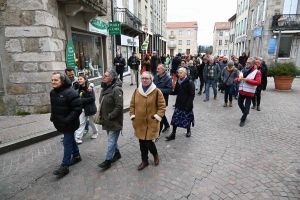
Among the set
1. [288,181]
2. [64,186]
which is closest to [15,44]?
Answer: [64,186]

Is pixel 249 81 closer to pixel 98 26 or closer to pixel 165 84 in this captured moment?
pixel 165 84

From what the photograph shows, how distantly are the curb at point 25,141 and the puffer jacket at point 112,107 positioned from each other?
2.21 metres

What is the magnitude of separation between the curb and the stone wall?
75.2 inches

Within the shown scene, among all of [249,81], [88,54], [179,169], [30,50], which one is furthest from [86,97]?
[88,54]

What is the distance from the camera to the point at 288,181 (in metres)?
3.24

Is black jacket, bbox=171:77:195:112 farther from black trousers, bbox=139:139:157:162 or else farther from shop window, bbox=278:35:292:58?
shop window, bbox=278:35:292:58

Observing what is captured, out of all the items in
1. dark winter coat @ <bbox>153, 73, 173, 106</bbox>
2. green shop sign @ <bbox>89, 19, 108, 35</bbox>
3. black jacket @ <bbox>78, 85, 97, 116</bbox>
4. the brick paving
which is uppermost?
green shop sign @ <bbox>89, 19, 108, 35</bbox>

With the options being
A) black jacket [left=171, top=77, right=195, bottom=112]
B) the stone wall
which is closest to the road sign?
the stone wall

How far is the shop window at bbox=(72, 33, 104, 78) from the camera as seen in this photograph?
931 cm

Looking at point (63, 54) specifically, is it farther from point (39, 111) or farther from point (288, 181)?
point (288, 181)

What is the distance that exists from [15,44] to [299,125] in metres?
8.50

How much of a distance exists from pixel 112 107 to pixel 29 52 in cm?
435

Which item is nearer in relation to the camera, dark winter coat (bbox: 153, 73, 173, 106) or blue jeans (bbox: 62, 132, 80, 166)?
blue jeans (bbox: 62, 132, 80, 166)

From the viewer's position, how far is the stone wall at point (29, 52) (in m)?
6.00
